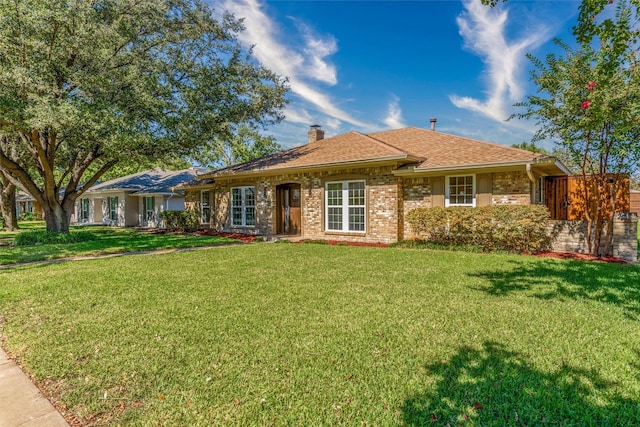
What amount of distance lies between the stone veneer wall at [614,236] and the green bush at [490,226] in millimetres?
320

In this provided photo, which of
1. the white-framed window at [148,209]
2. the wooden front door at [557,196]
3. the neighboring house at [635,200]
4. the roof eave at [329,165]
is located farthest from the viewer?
the white-framed window at [148,209]

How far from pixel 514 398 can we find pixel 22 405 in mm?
3898

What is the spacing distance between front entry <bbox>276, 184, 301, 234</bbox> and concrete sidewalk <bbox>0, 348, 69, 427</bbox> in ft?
42.0

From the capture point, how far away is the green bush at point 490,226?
375 inches

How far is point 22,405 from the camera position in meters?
2.71

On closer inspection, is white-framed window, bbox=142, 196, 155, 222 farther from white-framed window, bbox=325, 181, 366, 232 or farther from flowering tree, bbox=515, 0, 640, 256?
flowering tree, bbox=515, 0, 640, 256

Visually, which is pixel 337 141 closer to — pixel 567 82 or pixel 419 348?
pixel 567 82

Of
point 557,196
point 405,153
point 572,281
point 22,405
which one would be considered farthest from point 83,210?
point 572,281

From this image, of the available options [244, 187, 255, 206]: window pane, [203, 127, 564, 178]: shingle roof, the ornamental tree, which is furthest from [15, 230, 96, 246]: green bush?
[244, 187, 255, 206]: window pane

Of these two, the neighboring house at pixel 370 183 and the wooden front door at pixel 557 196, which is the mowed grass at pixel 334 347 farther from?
the wooden front door at pixel 557 196

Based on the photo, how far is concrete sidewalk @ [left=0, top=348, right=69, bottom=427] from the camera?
250 centimetres

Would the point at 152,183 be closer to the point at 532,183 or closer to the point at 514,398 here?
the point at 532,183

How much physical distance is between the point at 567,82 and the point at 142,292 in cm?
1125

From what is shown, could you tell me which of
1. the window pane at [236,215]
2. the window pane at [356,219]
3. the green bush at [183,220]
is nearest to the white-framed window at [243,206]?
the window pane at [236,215]
